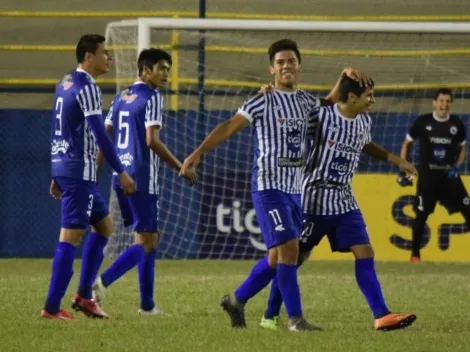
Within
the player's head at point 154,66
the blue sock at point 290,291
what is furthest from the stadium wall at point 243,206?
the blue sock at point 290,291

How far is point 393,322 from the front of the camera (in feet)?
28.1

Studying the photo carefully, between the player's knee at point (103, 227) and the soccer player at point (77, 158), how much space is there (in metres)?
0.28

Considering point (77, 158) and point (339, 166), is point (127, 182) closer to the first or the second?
point (77, 158)

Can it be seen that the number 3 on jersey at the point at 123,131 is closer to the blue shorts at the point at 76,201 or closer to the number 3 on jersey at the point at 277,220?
the blue shorts at the point at 76,201

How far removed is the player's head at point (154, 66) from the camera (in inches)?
399

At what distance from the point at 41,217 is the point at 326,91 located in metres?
3.85

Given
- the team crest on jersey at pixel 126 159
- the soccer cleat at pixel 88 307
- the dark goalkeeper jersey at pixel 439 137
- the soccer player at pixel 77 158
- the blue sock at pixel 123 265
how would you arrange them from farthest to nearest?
1. the dark goalkeeper jersey at pixel 439 137
2. the team crest on jersey at pixel 126 159
3. the blue sock at pixel 123 265
4. the soccer cleat at pixel 88 307
5. the soccer player at pixel 77 158

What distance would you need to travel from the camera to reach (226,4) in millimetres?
18094

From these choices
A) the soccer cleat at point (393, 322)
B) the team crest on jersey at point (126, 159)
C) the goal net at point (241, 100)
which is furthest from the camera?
the goal net at point (241, 100)

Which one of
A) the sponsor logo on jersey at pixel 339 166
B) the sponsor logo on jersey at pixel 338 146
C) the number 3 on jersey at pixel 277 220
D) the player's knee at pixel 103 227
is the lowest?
the player's knee at pixel 103 227

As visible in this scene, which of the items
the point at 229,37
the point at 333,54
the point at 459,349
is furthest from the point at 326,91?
the point at 459,349

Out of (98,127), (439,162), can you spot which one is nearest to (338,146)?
(98,127)

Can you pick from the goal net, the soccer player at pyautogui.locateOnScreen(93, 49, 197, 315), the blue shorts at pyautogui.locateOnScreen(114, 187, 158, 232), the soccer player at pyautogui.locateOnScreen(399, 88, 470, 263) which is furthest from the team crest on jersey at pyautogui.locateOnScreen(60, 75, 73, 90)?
the soccer player at pyautogui.locateOnScreen(399, 88, 470, 263)

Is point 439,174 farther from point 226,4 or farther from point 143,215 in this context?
point 143,215
